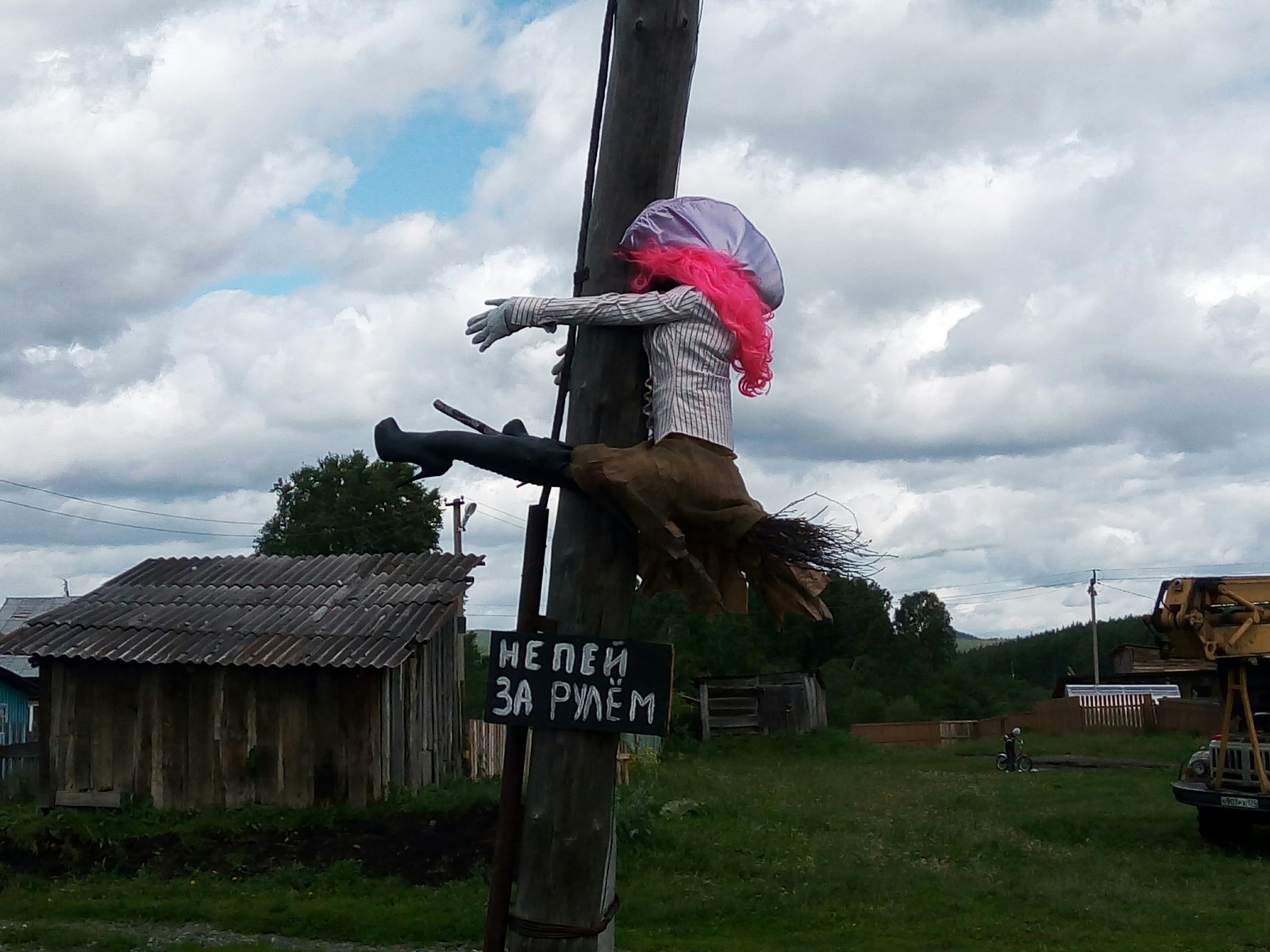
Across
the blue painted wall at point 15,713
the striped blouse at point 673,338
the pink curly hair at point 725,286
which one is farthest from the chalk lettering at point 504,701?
the blue painted wall at point 15,713

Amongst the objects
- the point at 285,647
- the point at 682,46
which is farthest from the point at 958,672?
the point at 682,46

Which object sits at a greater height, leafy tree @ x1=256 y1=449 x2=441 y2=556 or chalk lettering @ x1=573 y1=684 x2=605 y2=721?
leafy tree @ x1=256 y1=449 x2=441 y2=556

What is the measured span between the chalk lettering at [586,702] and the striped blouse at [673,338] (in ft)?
2.60

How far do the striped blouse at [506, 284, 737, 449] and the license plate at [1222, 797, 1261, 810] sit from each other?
40.1 ft

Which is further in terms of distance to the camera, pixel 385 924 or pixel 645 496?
pixel 385 924

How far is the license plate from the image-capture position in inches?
546

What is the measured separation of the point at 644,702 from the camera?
157 inches

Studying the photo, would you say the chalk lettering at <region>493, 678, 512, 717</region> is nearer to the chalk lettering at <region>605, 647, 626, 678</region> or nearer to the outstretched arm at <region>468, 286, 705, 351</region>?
the chalk lettering at <region>605, 647, 626, 678</region>

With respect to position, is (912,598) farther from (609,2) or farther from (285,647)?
A: (609,2)

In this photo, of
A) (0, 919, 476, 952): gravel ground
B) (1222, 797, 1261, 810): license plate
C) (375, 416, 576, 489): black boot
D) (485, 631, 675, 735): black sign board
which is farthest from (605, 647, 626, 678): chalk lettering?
(1222, 797, 1261, 810): license plate

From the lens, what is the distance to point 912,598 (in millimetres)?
63938

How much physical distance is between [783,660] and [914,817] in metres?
39.1

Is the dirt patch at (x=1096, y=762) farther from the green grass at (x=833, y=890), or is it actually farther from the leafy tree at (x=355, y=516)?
the leafy tree at (x=355, y=516)

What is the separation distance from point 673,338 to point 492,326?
562 mm
